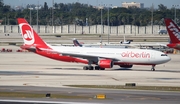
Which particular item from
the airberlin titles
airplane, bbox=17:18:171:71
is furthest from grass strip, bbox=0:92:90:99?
the airberlin titles

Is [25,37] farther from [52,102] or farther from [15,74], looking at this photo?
[52,102]

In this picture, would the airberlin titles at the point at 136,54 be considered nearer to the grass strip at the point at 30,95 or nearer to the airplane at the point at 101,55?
the airplane at the point at 101,55

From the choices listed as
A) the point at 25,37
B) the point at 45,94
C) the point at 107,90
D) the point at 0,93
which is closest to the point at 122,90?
the point at 107,90

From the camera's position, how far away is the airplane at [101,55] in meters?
69.8

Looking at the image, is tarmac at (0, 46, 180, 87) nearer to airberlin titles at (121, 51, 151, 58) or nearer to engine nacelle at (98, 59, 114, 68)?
engine nacelle at (98, 59, 114, 68)

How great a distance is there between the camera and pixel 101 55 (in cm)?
7138

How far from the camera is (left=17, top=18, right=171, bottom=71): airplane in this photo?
6981 cm

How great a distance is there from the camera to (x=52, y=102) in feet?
118

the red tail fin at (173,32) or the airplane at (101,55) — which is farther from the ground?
the red tail fin at (173,32)

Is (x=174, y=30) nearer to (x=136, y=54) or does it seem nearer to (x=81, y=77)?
(x=136, y=54)

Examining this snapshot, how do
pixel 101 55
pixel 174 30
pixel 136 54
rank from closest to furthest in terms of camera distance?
pixel 136 54 → pixel 101 55 → pixel 174 30

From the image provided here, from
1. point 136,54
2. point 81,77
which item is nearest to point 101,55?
point 136,54

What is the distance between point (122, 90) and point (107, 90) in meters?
1.36

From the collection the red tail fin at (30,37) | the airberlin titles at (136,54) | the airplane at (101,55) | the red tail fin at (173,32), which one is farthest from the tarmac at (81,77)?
the red tail fin at (173,32)
